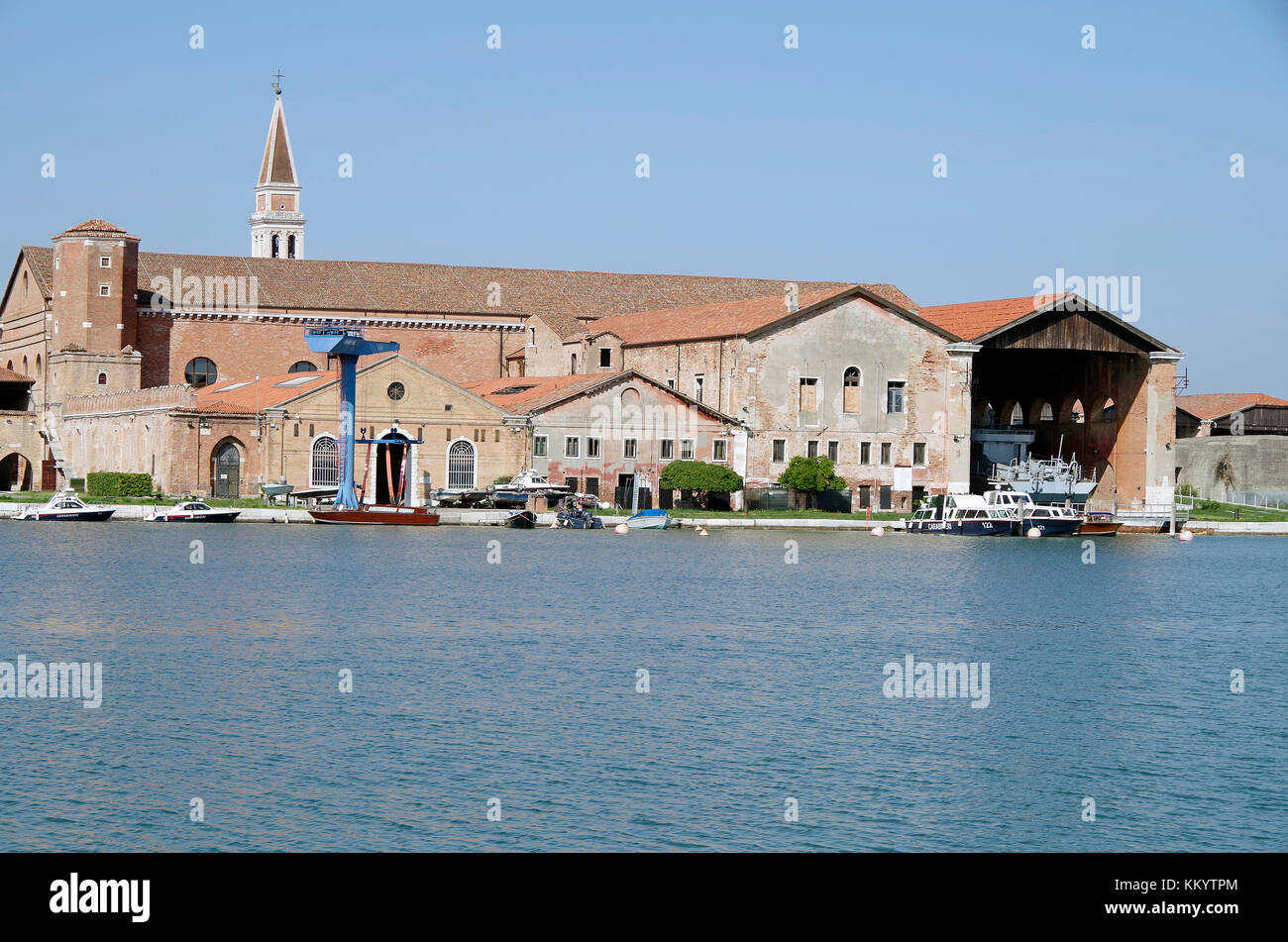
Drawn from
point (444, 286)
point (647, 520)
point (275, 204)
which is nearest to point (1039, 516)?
point (647, 520)

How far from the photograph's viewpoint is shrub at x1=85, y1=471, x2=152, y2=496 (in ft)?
199

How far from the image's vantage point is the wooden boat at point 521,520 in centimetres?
5975

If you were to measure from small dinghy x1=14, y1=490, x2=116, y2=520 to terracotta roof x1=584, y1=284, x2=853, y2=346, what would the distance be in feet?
71.9

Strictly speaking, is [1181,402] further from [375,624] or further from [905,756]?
[905,756]

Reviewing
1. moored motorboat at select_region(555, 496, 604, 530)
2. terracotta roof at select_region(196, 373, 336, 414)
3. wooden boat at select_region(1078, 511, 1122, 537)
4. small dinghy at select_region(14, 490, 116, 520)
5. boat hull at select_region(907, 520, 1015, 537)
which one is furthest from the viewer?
wooden boat at select_region(1078, 511, 1122, 537)

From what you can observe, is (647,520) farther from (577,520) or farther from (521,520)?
(521,520)

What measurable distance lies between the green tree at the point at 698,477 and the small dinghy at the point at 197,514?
54.3 ft

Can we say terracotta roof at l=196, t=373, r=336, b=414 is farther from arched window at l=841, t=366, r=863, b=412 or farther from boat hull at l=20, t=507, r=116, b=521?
arched window at l=841, t=366, r=863, b=412

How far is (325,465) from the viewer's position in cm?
6169

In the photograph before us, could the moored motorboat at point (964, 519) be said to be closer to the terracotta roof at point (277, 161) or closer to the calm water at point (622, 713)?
the calm water at point (622, 713)

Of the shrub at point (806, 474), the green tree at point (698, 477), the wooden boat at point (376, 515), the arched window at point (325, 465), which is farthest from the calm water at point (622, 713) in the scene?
the shrub at point (806, 474)

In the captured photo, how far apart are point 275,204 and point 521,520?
54.9 meters

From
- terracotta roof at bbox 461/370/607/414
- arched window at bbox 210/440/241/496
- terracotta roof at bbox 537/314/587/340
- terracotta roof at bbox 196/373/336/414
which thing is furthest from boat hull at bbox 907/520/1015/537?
arched window at bbox 210/440/241/496
